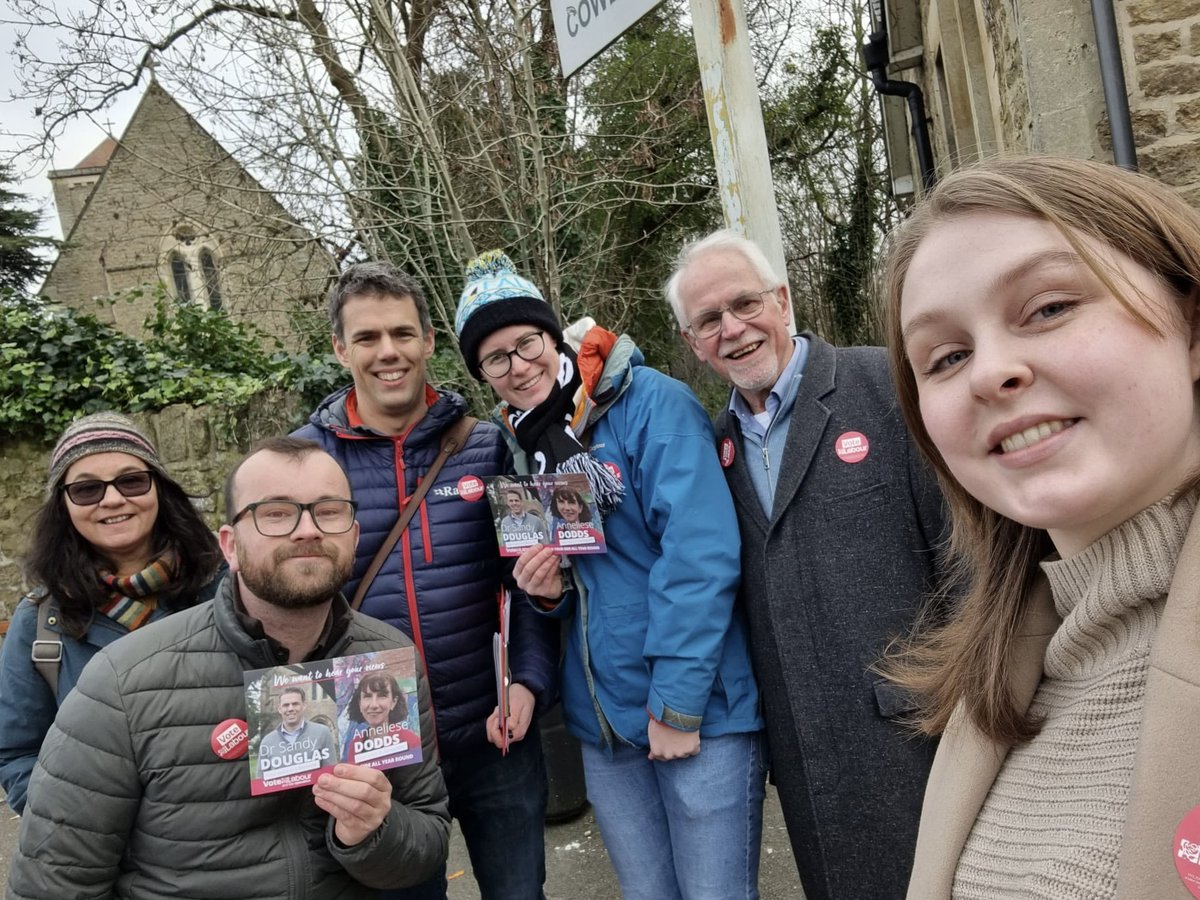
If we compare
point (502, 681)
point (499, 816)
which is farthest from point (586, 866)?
point (502, 681)

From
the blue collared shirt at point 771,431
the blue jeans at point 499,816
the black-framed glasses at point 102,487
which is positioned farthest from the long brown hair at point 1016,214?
the black-framed glasses at point 102,487

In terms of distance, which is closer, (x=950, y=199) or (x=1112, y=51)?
(x=950, y=199)

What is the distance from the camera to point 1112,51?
372 centimetres

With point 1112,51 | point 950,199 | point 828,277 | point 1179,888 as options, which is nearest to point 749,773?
point 1179,888

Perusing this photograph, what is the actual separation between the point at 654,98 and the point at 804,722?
7.56 meters

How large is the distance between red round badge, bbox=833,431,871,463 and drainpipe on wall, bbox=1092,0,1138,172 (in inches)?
104

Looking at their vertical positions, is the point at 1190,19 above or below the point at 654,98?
below

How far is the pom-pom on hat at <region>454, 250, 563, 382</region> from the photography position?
2.54m

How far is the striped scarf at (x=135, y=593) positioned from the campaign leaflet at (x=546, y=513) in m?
1.03

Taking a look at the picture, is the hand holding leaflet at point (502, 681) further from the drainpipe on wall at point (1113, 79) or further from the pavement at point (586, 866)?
the drainpipe on wall at point (1113, 79)

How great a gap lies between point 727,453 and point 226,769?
5.02ft

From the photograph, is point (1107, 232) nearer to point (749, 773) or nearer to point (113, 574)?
point (749, 773)

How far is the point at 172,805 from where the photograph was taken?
6.13ft

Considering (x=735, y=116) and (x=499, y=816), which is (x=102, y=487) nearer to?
(x=499, y=816)
